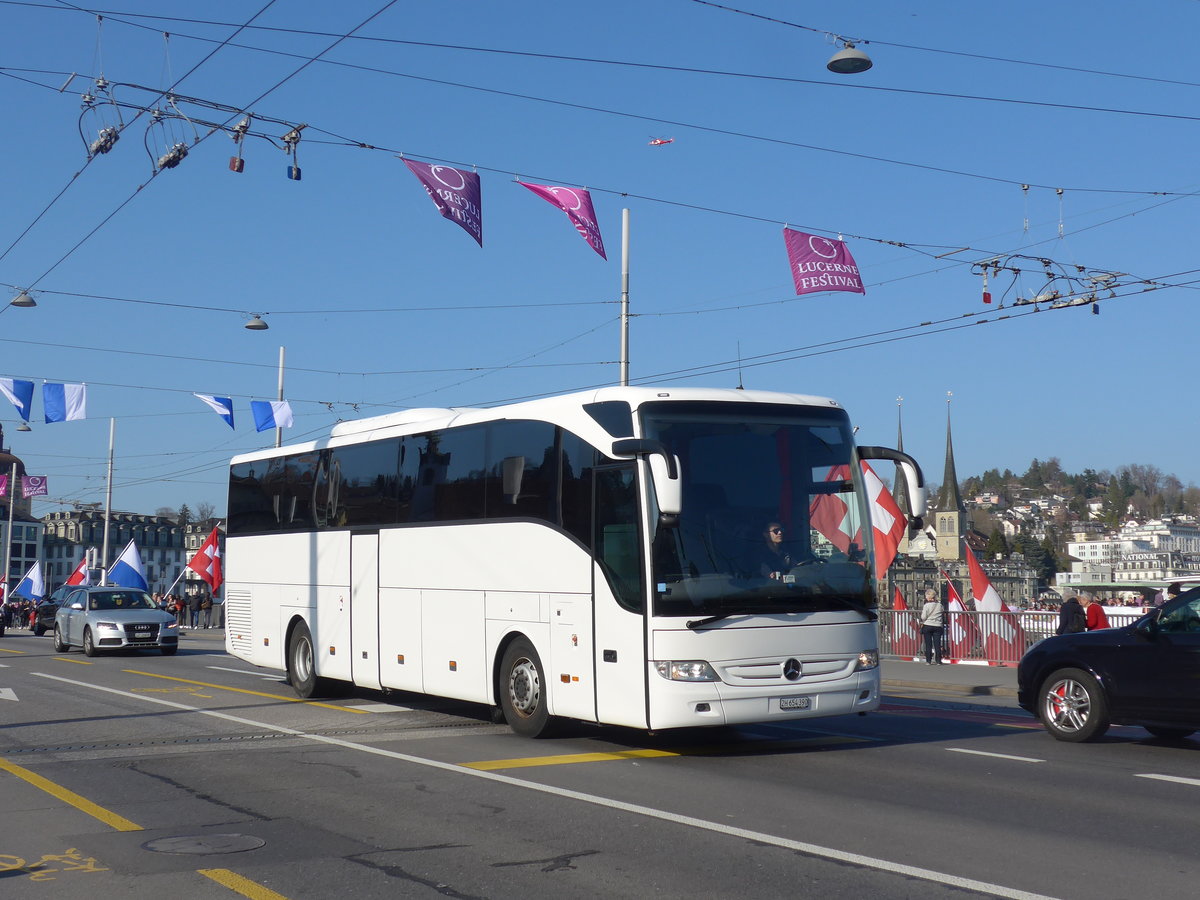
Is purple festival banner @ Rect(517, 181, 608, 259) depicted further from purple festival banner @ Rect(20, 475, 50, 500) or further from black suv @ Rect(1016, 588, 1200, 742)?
purple festival banner @ Rect(20, 475, 50, 500)

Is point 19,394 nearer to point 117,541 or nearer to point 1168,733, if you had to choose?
point 1168,733

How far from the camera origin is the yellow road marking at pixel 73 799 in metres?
8.84

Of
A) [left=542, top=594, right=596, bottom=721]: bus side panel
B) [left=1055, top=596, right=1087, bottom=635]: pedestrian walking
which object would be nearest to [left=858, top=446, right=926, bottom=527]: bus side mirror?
[left=542, top=594, right=596, bottom=721]: bus side panel

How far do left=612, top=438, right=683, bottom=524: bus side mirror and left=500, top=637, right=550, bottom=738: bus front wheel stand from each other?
2.68 metres

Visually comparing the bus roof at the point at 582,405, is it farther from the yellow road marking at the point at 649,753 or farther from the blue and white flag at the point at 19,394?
the blue and white flag at the point at 19,394

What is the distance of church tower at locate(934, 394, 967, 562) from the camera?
552 ft

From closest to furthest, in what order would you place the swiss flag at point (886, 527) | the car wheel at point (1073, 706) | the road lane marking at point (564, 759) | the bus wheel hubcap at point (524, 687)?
1. the road lane marking at point (564, 759)
2. the car wheel at point (1073, 706)
3. the bus wheel hubcap at point (524, 687)
4. the swiss flag at point (886, 527)

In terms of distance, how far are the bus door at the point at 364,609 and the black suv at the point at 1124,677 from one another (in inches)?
310

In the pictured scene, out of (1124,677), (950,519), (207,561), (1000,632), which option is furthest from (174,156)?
(950,519)

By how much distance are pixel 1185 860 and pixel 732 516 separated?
5.18 metres

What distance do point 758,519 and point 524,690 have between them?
3.34 meters

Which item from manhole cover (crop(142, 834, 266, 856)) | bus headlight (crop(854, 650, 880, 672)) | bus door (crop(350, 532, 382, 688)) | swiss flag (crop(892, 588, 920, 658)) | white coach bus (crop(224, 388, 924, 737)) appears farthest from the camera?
swiss flag (crop(892, 588, 920, 658))

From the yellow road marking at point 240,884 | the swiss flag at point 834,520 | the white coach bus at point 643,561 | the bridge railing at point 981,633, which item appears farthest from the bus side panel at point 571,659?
the bridge railing at point 981,633

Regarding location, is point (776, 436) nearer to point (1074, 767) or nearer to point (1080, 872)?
point (1074, 767)
